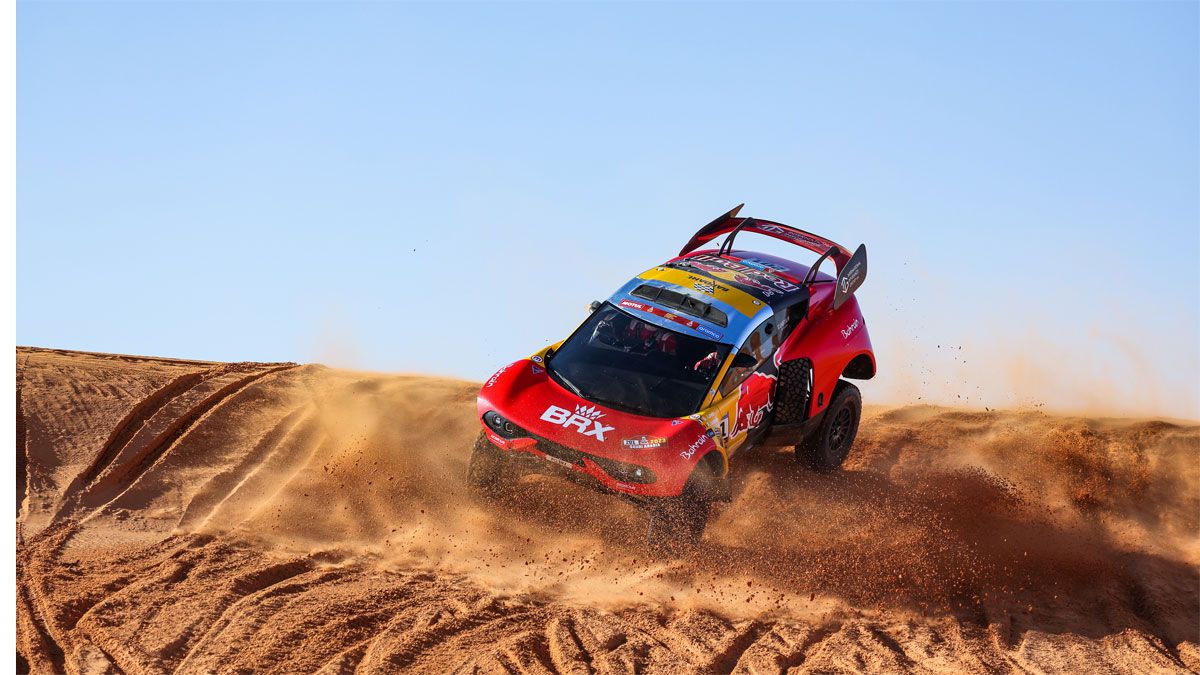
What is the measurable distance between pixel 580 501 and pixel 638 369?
4.19ft

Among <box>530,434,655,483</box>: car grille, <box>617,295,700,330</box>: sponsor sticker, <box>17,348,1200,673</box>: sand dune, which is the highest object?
<box>617,295,700,330</box>: sponsor sticker

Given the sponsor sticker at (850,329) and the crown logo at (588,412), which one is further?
the sponsor sticker at (850,329)

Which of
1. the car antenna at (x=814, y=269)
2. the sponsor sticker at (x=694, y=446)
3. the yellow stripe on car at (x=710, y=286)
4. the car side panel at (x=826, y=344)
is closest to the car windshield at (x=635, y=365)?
the sponsor sticker at (x=694, y=446)

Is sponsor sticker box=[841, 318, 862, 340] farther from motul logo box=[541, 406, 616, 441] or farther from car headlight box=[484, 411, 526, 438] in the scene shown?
car headlight box=[484, 411, 526, 438]

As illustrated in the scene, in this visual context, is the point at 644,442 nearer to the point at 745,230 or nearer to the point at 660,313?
the point at 660,313

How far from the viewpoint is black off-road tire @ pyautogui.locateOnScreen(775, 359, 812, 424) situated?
9820mm

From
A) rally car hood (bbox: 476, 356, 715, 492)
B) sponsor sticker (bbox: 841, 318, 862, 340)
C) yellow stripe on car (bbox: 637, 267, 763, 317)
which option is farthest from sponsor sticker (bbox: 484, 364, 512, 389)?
sponsor sticker (bbox: 841, 318, 862, 340)

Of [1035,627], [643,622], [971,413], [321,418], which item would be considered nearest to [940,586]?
[1035,627]

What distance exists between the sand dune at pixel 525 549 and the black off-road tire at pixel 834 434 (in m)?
0.15

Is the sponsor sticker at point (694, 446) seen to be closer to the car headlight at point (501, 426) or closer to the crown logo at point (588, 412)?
the crown logo at point (588, 412)

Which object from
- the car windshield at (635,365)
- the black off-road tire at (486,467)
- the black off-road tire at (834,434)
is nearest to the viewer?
the car windshield at (635,365)

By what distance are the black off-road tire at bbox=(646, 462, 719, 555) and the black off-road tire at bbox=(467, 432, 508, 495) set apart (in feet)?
4.62

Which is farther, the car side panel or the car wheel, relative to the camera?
the car side panel

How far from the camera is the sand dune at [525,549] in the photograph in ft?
25.0
